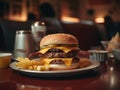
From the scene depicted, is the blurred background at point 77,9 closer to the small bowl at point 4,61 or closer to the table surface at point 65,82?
the small bowl at point 4,61

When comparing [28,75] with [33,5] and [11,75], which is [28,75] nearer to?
[11,75]

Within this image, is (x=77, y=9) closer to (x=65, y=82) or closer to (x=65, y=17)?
(x=65, y=17)

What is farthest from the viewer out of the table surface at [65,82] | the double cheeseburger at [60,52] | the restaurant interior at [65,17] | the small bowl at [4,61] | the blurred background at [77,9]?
the blurred background at [77,9]

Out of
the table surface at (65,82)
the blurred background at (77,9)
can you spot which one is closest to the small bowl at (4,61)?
the table surface at (65,82)

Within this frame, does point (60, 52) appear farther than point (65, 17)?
No

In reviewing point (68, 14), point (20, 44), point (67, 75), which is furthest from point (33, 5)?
point (67, 75)

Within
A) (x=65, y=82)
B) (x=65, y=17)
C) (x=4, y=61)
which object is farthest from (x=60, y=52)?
(x=65, y=17)
